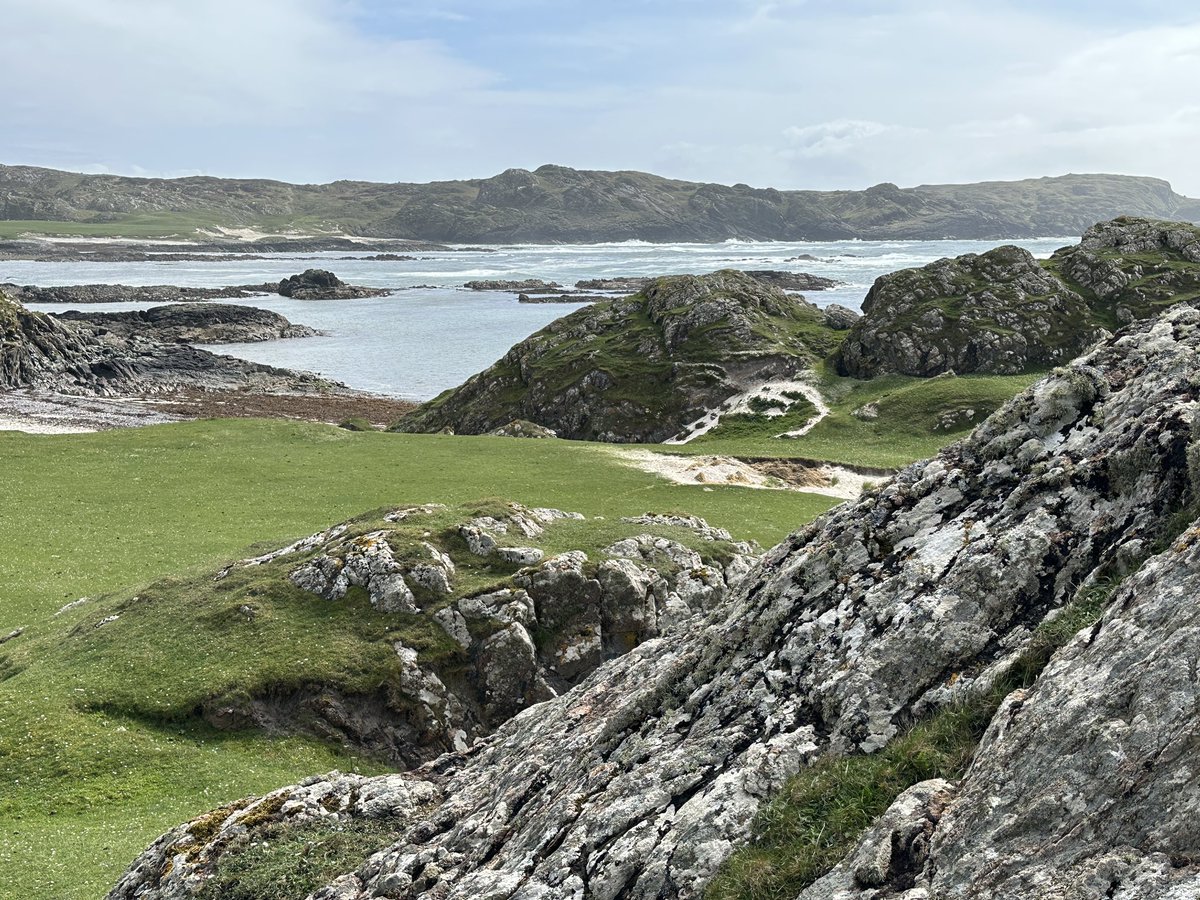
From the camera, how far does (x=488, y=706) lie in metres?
24.8

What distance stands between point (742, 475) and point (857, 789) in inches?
1728

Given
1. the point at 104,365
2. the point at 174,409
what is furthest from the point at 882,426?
the point at 104,365

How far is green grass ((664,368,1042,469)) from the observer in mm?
59188

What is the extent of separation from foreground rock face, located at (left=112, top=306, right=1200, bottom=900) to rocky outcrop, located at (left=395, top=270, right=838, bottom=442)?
6285cm

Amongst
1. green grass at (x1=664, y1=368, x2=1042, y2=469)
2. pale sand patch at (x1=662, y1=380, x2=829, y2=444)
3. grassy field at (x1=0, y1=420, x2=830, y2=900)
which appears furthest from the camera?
pale sand patch at (x1=662, y1=380, x2=829, y2=444)

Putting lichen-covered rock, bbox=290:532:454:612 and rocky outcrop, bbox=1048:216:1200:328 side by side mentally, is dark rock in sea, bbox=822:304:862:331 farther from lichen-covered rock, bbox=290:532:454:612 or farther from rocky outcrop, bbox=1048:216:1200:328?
lichen-covered rock, bbox=290:532:454:612

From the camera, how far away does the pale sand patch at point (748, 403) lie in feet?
236

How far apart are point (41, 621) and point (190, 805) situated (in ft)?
49.9

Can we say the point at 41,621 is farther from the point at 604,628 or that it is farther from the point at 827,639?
the point at 827,639

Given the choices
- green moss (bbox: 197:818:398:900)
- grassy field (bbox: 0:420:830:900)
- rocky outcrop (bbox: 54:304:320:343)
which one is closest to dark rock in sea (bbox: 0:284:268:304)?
rocky outcrop (bbox: 54:304:320:343)

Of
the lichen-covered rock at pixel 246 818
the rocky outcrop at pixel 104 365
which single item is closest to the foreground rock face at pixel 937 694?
the lichen-covered rock at pixel 246 818

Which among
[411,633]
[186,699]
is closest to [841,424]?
[411,633]

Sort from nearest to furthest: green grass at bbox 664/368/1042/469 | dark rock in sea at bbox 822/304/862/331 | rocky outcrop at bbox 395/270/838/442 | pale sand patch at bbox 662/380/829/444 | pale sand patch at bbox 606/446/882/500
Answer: pale sand patch at bbox 606/446/882/500 → green grass at bbox 664/368/1042/469 → pale sand patch at bbox 662/380/829/444 → rocky outcrop at bbox 395/270/838/442 → dark rock in sea at bbox 822/304/862/331

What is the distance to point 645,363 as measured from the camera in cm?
8319
